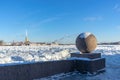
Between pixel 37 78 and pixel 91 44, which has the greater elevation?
pixel 91 44

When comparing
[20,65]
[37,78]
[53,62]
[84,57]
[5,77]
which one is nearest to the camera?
[5,77]

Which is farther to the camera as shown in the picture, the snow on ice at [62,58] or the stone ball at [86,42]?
the stone ball at [86,42]

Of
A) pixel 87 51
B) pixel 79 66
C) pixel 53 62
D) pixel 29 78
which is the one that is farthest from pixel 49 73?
pixel 87 51

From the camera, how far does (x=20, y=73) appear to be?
35.9 feet

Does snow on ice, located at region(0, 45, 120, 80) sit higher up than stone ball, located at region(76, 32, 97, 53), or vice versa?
stone ball, located at region(76, 32, 97, 53)

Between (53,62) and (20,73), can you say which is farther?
(53,62)

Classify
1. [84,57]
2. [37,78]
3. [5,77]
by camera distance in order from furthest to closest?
[84,57]
[37,78]
[5,77]

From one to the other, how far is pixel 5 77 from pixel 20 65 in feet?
3.43

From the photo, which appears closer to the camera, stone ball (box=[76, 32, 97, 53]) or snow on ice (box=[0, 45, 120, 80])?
snow on ice (box=[0, 45, 120, 80])

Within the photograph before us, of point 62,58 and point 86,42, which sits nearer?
point 86,42

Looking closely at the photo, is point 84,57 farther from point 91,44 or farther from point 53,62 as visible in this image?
point 53,62

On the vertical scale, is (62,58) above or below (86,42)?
below

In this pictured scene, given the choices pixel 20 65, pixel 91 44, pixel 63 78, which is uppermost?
pixel 91 44

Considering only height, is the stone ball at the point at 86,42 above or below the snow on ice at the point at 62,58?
above
